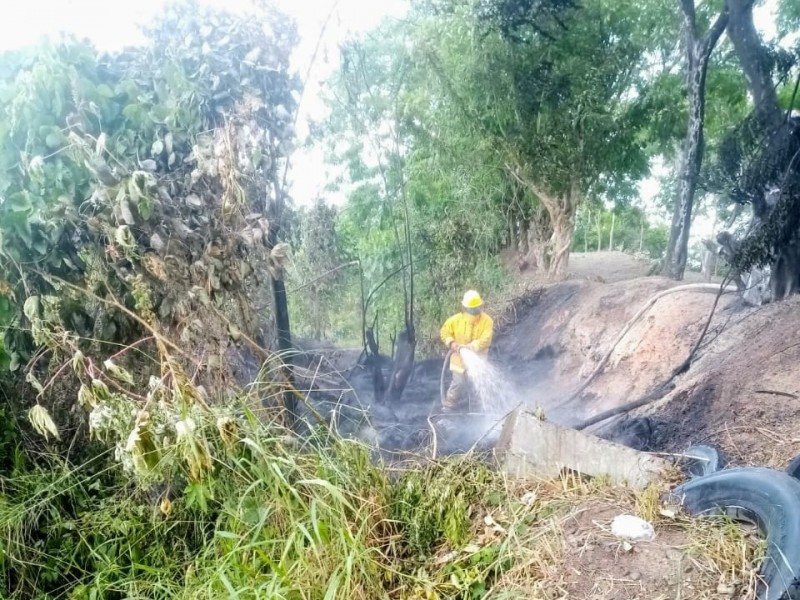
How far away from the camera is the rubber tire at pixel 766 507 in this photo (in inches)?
68.0

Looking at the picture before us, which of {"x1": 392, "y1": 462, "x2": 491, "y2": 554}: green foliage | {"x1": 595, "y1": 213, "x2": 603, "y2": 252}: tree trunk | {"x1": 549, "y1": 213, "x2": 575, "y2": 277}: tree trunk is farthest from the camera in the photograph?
{"x1": 549, "y1": 213, "x2": 575, "y2": 277}: tree trunk

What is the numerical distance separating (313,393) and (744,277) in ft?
8.79

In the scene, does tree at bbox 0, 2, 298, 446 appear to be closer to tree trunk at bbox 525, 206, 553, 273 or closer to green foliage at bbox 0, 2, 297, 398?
green foliage at bbox 0, 2, 297, 398

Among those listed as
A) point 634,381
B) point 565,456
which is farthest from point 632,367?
point 565,456

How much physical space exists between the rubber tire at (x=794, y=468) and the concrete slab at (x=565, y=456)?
44cm

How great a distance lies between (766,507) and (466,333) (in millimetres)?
2473

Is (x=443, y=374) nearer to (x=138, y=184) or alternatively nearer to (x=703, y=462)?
(x=703, y=462)

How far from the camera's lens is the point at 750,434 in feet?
8.80

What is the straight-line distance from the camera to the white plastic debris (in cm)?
201

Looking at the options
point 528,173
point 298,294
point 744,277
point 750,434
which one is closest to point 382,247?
point 298,294

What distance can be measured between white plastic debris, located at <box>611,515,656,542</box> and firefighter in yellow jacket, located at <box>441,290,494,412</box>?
6.32 ft

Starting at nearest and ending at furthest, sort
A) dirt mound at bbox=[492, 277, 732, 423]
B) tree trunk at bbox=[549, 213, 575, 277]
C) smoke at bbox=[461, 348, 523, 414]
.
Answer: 1. dirt mound at bbox=[492, 277, 732, 423]
2. smoke at bbox=[461, 348, 523, 414]
3. tree trunk at bbox=[549, 213, 575, 277]

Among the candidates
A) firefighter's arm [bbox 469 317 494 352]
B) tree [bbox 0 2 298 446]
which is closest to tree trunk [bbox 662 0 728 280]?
firefighter's arm [bbox 469 317 494 352]

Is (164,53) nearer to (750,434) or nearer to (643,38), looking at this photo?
(643,38)
